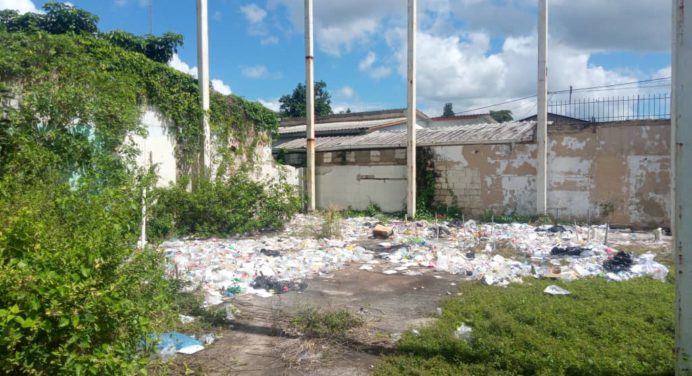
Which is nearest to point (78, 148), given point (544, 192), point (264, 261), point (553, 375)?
point (264, 261)

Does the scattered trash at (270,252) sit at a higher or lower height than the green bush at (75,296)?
lower

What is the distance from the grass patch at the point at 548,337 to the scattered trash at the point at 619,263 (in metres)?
1.20

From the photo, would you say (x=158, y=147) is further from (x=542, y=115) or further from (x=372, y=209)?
(x=542, y=115)

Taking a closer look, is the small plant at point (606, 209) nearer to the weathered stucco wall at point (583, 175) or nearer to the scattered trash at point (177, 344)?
the weathered stucco wall at point (583, 175)

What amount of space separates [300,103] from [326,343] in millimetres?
27619

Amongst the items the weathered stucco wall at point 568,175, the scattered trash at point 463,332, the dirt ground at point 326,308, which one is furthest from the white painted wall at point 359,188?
the scattered trash at point 463,332

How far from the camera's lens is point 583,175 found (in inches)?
445

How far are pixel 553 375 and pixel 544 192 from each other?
8838mm

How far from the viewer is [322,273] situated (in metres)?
6.86

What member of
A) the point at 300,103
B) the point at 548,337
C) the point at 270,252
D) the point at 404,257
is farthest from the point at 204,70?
the point at 300,103

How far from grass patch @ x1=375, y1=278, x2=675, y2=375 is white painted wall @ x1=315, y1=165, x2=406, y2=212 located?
8323mm

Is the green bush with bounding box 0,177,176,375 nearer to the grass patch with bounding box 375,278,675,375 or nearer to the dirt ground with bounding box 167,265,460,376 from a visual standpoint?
the dirt ground with bounding box 167,265,460,376

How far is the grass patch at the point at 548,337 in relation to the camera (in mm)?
3439

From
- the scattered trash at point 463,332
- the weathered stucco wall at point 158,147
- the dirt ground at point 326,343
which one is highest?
the weathered stucco wall at point 158,147
